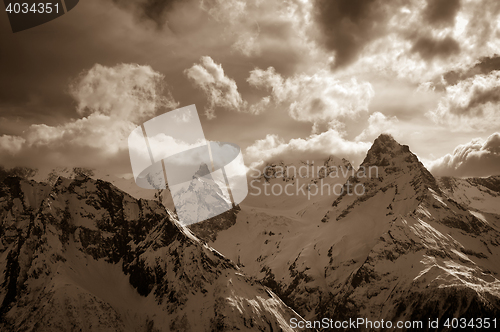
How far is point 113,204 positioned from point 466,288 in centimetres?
16501

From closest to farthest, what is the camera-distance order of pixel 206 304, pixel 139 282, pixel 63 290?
pixel 63 290, pixel 206 304, pixel 139 282

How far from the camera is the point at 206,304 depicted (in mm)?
164000

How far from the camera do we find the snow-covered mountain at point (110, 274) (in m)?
150

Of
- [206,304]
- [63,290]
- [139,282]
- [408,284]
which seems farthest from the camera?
[408,284]

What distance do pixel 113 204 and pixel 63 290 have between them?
54.2 meters

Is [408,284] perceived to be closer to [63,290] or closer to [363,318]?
[363,318]

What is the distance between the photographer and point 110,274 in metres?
176

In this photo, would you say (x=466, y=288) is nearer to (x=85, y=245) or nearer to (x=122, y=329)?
(x=122, y=329)

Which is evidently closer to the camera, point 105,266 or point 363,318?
point 105,266

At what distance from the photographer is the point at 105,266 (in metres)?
178

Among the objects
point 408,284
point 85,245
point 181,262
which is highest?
point 85,245

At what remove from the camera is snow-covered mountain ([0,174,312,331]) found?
5910 inches

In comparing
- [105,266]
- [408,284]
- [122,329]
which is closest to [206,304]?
[122,329]

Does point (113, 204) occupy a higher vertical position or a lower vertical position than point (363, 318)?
higher
